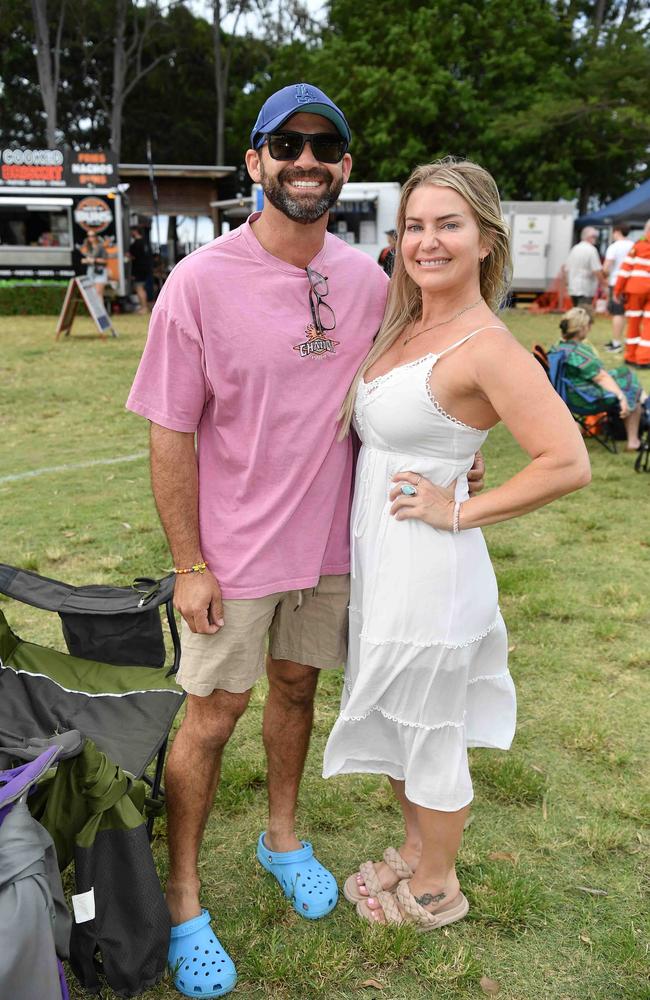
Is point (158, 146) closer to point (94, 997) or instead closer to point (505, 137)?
point (505, 137)

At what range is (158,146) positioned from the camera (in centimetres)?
3759

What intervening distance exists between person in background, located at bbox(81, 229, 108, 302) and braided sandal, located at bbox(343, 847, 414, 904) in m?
17.2

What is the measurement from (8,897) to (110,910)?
548mm

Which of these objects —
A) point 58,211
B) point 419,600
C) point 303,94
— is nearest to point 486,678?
point 419,600

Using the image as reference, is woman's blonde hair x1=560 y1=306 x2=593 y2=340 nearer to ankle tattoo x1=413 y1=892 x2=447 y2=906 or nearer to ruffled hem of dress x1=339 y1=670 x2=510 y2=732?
ruffled hem of dress x1=339 y1=670 x2=510 y2=732

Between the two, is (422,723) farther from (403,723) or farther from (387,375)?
(387,375)

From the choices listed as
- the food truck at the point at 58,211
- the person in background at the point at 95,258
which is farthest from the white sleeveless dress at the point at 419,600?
the food truck at the point at 58,211

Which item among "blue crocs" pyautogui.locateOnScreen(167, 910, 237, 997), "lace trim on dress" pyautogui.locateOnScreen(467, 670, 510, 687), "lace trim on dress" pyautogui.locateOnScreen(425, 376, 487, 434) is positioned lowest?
"blue crocs" pyautogui.locateOnScreen(167, 910, 237, 997)

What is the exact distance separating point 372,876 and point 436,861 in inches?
10.2

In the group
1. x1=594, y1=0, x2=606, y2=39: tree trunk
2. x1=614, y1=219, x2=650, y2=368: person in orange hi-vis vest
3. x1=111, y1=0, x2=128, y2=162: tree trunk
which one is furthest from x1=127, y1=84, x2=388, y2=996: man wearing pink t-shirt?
x1=594, y1=0, x2=606, y2=39: tree trunk

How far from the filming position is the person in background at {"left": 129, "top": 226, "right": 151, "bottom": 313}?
20.3 meters

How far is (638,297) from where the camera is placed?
10906mm

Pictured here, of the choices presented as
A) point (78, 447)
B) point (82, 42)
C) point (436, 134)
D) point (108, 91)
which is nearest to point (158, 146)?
point (108, 91)

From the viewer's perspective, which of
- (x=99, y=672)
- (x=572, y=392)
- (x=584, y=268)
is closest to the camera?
(x=99, y=672)
